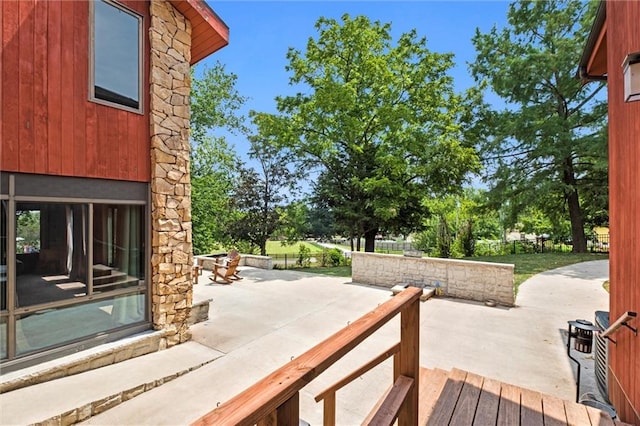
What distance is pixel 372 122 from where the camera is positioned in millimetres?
14008

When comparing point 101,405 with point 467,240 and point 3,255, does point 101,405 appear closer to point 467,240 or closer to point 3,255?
point 3,255

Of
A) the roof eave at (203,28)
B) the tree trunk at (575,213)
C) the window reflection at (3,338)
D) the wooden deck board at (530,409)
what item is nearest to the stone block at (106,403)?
the window reflection at (3,338)

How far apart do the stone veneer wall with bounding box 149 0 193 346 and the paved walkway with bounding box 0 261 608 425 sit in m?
0.73

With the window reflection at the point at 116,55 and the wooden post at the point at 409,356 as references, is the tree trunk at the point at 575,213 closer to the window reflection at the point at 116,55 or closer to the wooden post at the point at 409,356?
the wooden post at the point at 409,356

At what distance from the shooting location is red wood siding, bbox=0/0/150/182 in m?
3.44

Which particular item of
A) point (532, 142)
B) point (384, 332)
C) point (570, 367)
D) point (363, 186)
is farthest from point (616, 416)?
point (532, 142)

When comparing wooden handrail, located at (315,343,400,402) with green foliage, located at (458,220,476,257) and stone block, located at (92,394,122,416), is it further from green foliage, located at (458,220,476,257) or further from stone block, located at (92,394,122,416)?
green foliage, located at (458,220,476,257)

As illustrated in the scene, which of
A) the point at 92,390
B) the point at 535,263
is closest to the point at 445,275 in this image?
the point at 535,263

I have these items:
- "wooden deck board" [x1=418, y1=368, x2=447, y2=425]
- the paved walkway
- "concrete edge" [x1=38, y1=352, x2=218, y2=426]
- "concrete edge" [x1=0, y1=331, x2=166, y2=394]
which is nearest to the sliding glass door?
"concrete edge" [x1=0, y1=331, x2=166, y2=394]

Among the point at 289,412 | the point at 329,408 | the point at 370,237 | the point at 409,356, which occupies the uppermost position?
the point at 289,412

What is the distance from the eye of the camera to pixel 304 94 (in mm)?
14523

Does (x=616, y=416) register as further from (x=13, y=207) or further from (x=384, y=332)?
(x=13, y=207)

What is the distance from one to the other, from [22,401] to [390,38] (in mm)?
17038

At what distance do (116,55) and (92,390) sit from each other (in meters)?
4.36
